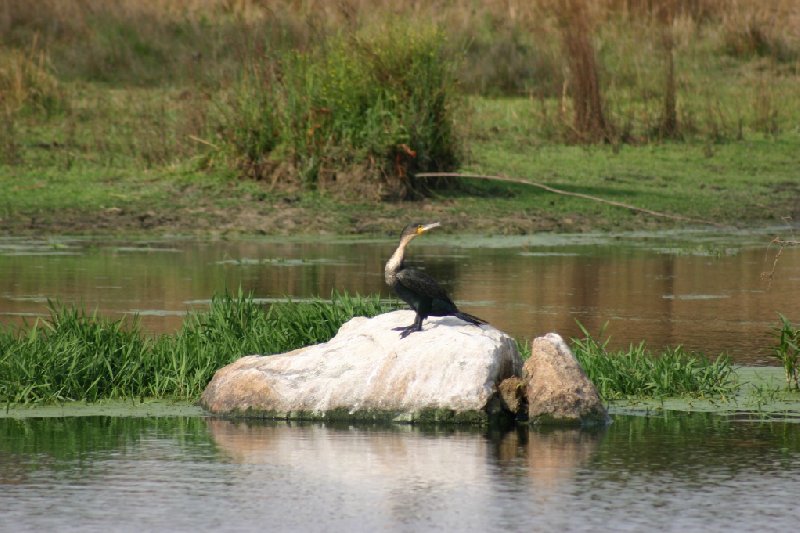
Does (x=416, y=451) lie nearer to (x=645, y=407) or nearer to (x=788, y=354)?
(x=645, y=407)

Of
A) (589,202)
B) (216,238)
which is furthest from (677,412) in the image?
(589,202)

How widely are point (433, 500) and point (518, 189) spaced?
1452 cm

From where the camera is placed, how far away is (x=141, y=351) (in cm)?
1020

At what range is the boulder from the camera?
9.05 meters

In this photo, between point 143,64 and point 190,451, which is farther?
point 143,64

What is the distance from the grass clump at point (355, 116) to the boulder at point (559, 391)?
1108 centimetres

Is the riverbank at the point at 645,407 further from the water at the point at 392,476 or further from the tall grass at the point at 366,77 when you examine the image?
the tall grass at the point at 366,77

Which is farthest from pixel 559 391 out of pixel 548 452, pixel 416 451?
pixel 416 451

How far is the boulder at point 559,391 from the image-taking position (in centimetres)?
905

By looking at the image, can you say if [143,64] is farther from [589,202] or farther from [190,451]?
[190,451]

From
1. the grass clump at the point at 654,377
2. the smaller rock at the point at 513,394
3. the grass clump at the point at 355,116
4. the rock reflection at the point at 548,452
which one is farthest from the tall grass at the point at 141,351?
the grass clump at the point at 355,116

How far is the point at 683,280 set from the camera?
630 inches

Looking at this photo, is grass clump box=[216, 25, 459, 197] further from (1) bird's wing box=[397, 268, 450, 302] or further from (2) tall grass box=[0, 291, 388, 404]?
(1) bird's wing box=[397, 268, 450, 302]

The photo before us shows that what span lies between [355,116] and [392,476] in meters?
12.6
